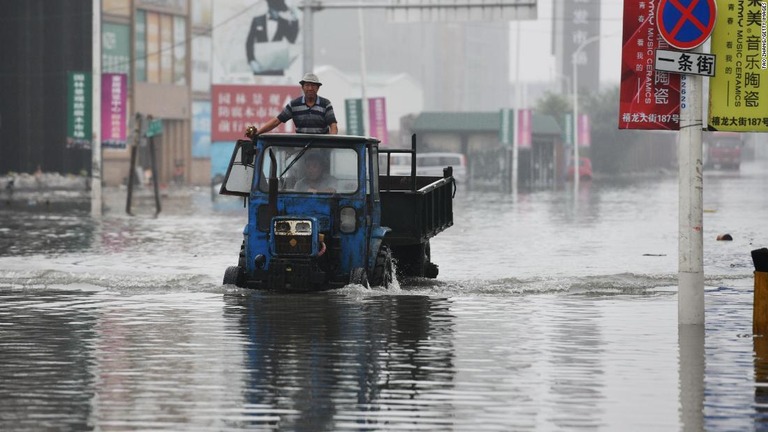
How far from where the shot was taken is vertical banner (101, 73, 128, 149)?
149 feet

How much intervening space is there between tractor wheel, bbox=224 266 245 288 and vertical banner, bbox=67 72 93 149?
3406 cm

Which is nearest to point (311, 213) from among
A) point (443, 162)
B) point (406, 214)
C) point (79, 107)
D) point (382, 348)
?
point (406, 214)

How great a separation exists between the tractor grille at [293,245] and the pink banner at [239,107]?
3955cm

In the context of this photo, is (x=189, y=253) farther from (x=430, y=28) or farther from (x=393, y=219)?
(x=430, y=28)


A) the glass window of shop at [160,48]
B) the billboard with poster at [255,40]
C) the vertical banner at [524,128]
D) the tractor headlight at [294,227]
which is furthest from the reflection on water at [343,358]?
the vertical banner at [524,128]

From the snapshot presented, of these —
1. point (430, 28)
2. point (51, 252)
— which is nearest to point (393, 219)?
point (51, 252)

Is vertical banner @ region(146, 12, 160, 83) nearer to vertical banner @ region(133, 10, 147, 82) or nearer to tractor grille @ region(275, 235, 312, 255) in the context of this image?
vertical banner @ region(133, 10, 147, 82)

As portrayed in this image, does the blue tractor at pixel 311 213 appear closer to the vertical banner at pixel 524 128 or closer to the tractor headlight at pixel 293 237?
the tractor headlight at pixel 293 237

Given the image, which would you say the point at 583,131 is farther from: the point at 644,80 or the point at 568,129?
the point at 644,80

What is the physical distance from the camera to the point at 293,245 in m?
16.8

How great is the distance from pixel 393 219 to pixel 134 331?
5150 mm

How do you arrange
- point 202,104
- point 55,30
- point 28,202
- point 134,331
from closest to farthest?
point 134,331, point 28,202, point 55,30, point 202,104

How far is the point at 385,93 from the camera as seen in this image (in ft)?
426

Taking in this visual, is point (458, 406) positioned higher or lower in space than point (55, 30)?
lower
